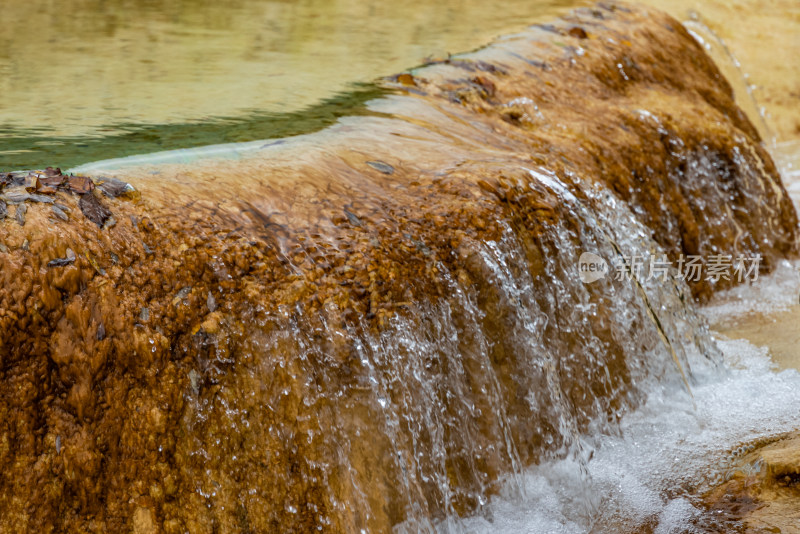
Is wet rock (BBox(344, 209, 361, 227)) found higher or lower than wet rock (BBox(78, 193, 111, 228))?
lower

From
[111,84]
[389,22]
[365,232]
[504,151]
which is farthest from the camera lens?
[389,22]

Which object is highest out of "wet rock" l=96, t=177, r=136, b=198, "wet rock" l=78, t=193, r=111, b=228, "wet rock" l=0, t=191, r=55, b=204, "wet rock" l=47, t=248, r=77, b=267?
"wet rock" l=0, t=191, r=55, b=204

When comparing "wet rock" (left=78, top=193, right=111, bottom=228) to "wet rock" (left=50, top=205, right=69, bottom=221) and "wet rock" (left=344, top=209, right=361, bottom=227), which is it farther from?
"wet rock" (left=344, top=209, right=361, bottom=227)

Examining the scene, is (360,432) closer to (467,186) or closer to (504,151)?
(467,186)

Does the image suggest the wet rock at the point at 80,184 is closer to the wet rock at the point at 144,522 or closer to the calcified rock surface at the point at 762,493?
the wet rock at the point at 144,522

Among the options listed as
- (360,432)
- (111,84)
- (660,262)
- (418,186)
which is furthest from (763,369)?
(111,84)

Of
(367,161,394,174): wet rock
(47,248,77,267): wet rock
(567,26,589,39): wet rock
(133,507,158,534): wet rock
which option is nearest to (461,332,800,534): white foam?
(133,507,158,534): wet rock

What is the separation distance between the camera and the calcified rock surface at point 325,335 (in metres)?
2.13

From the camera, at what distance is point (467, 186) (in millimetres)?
3037

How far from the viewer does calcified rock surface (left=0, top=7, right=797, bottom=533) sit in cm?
213

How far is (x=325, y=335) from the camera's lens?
8.20 feet

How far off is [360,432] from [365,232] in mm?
691

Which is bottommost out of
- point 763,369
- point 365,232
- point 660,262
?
point 763,369

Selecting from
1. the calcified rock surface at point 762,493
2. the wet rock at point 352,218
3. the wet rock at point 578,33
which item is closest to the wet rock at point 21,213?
the wet rock at point 352,218
